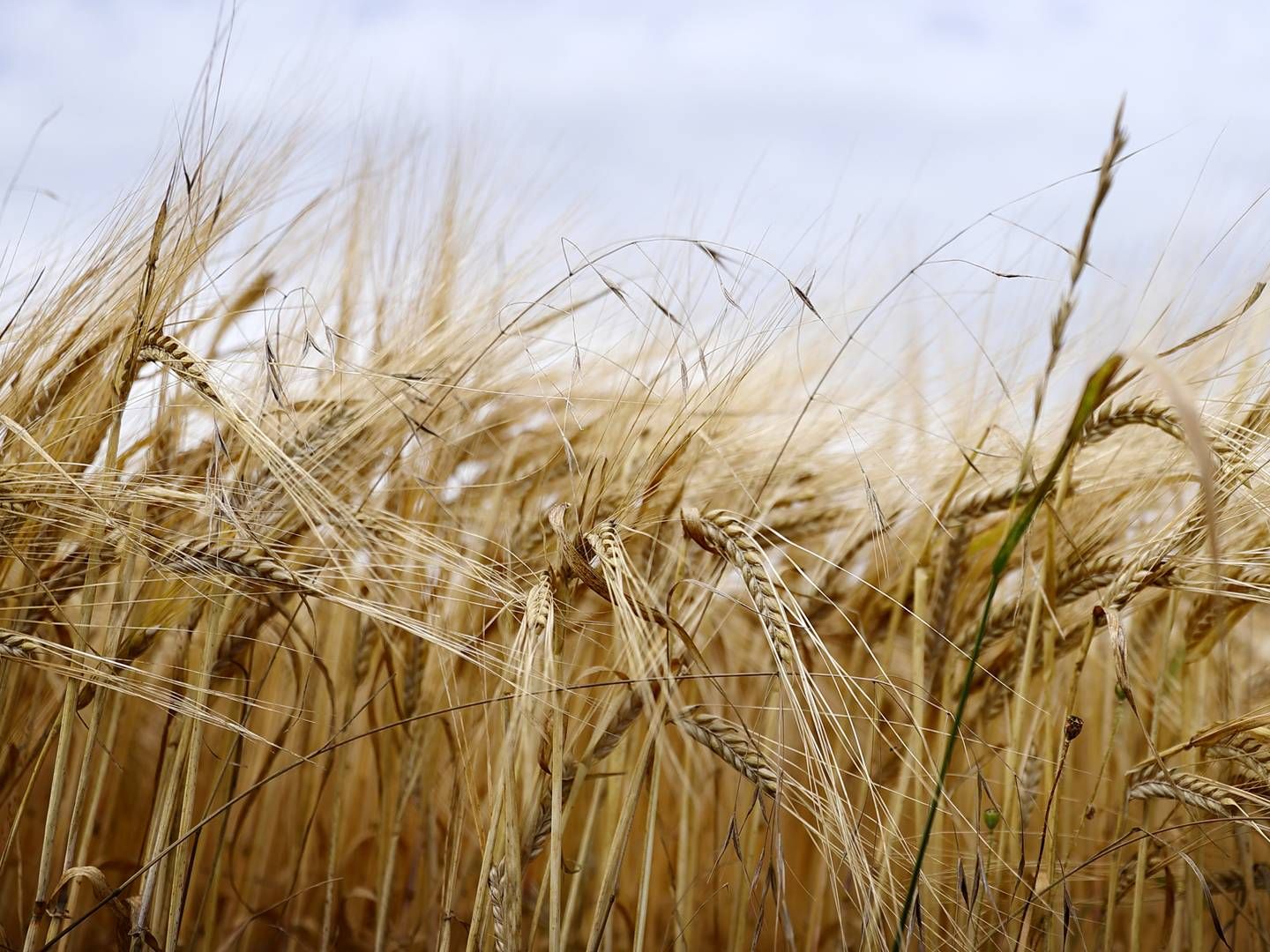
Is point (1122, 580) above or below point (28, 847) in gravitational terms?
above

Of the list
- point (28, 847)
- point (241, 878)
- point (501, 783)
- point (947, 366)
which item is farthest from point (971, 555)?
point (28, 847)

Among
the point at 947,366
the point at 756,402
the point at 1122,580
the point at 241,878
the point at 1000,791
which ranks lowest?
the point at 241,878

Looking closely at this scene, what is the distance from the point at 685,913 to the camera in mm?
1391

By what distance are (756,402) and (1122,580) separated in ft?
2.33

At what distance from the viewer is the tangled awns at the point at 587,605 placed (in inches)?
33.2

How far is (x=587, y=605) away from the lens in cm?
130

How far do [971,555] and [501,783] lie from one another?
75cm

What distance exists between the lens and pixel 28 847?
61.1 inches

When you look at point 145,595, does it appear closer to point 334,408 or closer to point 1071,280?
point 334,408

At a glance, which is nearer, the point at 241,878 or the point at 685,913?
the point at 685,913

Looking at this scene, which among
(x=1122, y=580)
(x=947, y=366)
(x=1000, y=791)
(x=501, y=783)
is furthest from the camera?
(x=947, y=366)

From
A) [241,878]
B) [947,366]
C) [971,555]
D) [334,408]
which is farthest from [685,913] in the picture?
[947,366]

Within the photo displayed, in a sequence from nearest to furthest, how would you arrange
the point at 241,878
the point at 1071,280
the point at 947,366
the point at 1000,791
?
the point at 1071,280 < the point at 1000,791 < the point at 241,878 < the point at 947,366

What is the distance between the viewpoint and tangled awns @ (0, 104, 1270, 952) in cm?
84
